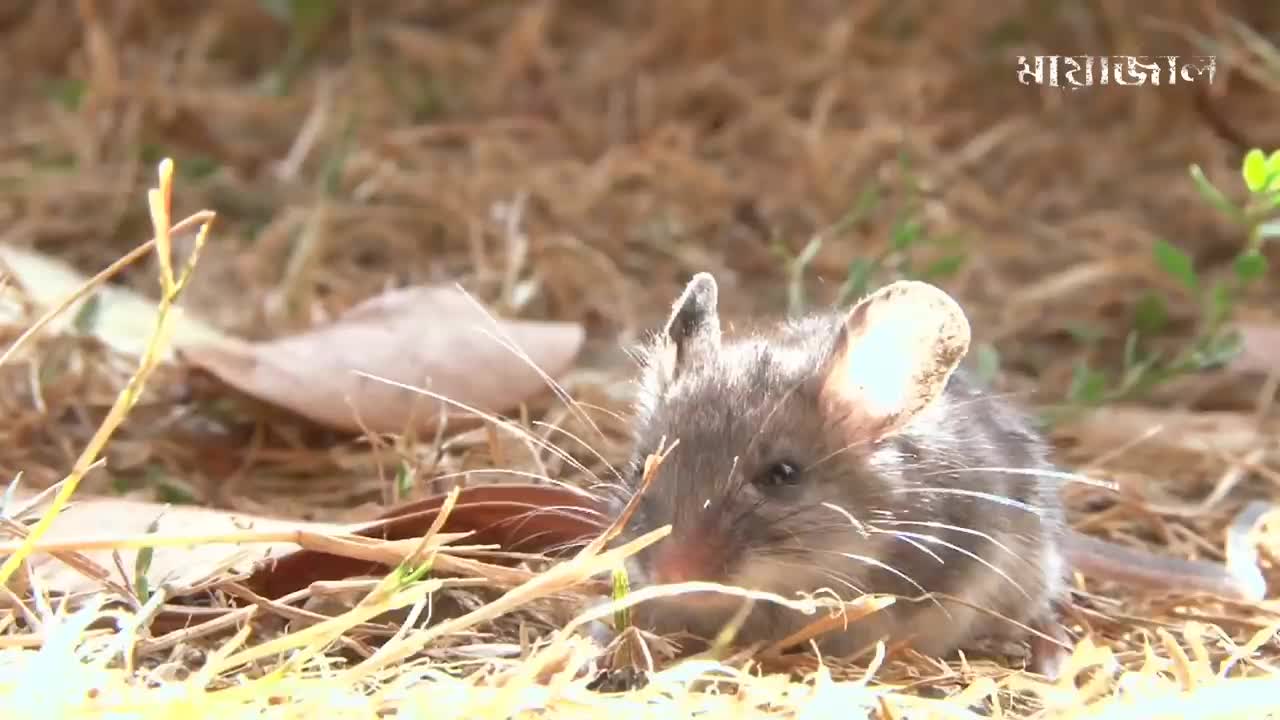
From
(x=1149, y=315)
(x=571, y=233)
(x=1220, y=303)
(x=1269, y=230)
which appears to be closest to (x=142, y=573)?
(x=1269, y=230)

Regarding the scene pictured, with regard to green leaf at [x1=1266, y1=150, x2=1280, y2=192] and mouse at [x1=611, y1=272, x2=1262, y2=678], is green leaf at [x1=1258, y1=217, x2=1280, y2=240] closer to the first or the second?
green leaf at [x1=1266, y1=150, x2=1280, y2=192]

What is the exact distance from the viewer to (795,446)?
268 centimetres

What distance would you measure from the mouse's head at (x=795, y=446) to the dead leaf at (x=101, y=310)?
150 cm

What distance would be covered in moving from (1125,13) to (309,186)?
10.6ft

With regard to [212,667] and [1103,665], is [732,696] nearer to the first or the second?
[1103,665]

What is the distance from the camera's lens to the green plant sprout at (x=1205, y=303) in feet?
10.3

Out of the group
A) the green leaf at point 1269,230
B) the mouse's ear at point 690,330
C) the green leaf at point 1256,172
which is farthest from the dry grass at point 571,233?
the green leaf at point 1256,172

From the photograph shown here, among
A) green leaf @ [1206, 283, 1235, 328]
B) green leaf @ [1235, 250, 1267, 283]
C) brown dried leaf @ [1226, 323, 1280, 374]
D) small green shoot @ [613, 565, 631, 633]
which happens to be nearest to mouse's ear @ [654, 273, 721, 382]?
A: small green shoot @ [613, 565, 631, 633]

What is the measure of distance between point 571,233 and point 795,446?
2709mm

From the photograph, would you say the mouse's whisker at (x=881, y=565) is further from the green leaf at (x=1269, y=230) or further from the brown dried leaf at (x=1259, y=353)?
the brown dried leaf at (x=1259, y=353)

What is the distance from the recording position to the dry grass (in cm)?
228

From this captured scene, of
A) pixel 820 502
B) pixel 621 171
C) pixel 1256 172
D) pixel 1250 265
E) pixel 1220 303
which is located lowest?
pixel 820 502

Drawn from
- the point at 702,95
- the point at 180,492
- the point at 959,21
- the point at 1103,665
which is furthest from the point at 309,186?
the point at 1103,665

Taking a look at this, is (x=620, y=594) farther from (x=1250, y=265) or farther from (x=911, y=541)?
(x=1250, y=265)
